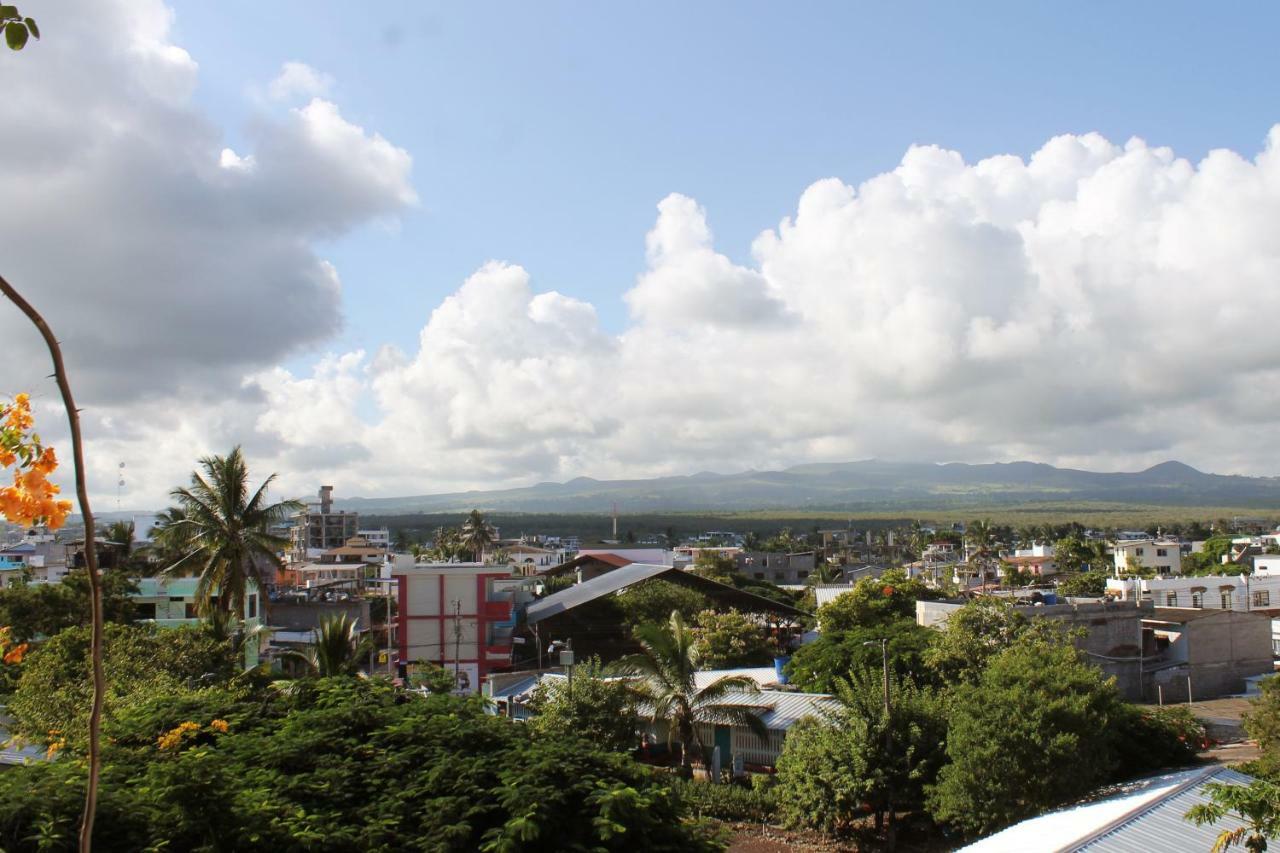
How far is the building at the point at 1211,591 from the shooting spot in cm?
5119

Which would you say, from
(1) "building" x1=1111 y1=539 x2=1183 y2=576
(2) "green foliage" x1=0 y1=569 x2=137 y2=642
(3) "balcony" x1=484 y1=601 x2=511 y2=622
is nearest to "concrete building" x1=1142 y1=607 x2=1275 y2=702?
(3) "balcony" x1=484 y1=601 x2=511 y2=622

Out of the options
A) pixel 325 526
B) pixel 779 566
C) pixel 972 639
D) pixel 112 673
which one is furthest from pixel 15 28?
pixel 325 526

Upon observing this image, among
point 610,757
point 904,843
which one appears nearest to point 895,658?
point 904,843

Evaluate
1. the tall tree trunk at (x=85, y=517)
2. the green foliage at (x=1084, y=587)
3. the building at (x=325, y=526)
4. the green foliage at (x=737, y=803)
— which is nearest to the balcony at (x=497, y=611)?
the green foliage at (x=737, y=803)

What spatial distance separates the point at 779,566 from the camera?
89.4 meters

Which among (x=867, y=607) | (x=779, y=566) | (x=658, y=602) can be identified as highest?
(x=867, y=607)

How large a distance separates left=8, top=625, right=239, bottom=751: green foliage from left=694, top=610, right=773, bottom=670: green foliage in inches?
673

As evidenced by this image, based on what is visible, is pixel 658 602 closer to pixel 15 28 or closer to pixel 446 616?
pixel 446 616

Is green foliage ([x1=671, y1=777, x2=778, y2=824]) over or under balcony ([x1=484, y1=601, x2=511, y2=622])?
under

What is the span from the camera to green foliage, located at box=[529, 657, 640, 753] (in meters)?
22.1

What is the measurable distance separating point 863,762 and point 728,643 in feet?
55.6

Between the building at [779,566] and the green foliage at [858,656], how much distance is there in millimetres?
55605

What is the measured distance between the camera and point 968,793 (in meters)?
18.0

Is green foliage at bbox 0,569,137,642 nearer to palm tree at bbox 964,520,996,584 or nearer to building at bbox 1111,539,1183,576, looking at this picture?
palm tree at bbox 964,520,996,584
